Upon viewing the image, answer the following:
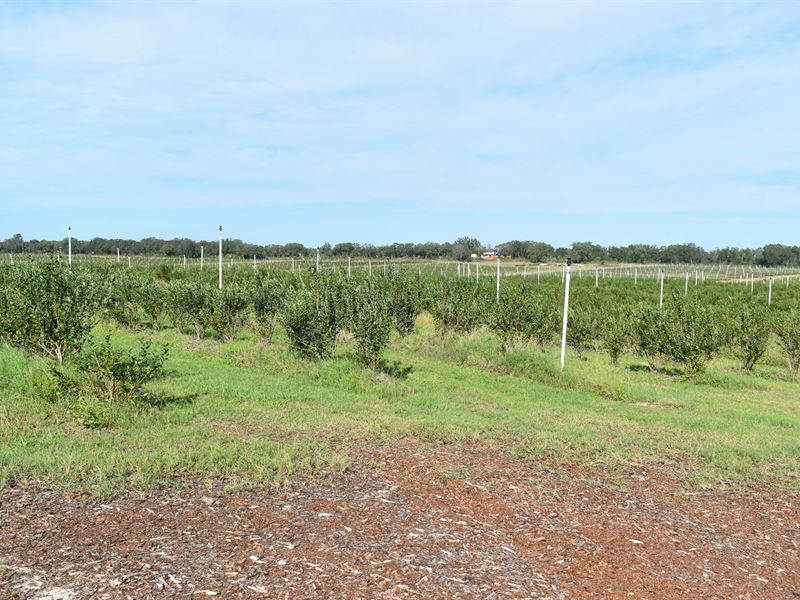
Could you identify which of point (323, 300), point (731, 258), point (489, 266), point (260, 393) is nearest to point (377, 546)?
point (260, 393)

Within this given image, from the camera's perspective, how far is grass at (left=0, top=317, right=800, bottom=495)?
6434mm

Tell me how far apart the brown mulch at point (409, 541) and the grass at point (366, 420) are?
584mm

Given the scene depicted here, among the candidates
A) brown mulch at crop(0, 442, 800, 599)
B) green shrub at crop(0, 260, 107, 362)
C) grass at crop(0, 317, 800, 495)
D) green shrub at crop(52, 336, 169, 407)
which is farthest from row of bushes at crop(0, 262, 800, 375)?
brown mulch at crop(0, 442, 800, 599)

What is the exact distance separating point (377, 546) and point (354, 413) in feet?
15.6

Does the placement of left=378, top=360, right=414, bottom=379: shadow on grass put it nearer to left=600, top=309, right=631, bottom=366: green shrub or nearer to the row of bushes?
the row of bushes

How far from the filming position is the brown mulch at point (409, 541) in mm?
4102

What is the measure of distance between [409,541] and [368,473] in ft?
5.66

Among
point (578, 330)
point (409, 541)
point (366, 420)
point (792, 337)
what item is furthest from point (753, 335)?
point (409, 541)

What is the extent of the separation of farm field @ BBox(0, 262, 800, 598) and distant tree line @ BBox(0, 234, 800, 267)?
172 ft

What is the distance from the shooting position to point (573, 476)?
6.68 metres

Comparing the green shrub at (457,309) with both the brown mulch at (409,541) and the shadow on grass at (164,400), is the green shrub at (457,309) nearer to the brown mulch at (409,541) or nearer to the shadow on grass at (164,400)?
the shadow on grass at (164,400)

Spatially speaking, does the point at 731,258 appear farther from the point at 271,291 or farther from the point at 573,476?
the point at 573,476

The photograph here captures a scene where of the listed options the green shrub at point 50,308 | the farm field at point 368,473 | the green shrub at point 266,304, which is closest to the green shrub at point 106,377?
the farm field at point 368,473

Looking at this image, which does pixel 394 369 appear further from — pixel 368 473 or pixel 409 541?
pixel 409 541
